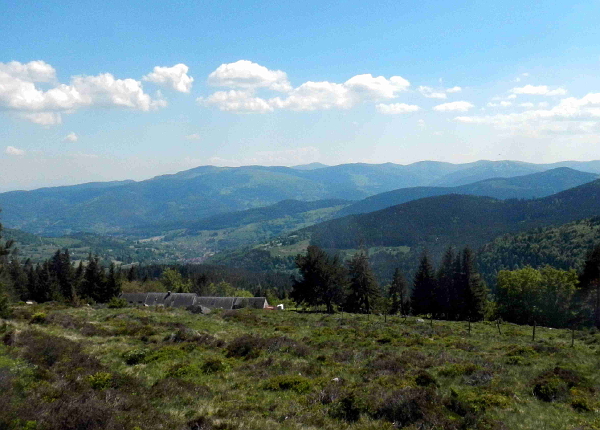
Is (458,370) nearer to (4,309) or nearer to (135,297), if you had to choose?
(4,309)

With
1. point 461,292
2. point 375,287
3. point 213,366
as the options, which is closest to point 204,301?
point 375,287

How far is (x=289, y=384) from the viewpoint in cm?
1434

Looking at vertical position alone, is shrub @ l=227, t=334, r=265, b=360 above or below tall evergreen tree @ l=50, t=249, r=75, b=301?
above

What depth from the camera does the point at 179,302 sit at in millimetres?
76188

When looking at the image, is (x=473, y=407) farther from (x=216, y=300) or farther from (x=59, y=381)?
(x=216, y=300)

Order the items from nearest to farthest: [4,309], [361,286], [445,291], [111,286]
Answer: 1. [4,309]
2. [361,286]
3. [445,291]
4. [111,286]

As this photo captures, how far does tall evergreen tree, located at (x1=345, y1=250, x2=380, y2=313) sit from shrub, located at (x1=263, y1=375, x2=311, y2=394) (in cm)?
4950

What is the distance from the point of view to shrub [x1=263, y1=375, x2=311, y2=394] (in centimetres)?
1401

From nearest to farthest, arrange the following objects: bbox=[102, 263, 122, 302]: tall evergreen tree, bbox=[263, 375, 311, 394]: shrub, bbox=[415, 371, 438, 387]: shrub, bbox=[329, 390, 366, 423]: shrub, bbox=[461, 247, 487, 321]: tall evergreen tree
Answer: bbox=[329, 390, 366, 423]: shrub → bbox=[263, 375, 311, 394]: shrub → bbox=[415, 371, 438, 387]: shrub → bbox=[461, 247, 487, 321]: tall evergreen tree → bbox=[102, 263, 122, 302]: tall evergreen tree

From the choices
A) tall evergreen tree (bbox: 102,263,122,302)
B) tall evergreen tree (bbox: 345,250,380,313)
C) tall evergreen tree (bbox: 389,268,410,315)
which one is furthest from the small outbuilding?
tall evergreen tree (bbox: 389,268,410,315)

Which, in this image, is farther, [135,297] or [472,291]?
[135,297]

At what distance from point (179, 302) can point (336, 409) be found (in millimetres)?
69520

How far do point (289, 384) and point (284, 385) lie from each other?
185mm

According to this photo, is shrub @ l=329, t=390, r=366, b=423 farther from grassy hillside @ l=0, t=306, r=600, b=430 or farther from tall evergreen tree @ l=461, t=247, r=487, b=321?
tall evergreen tree @ l=461, t=247, r=487, b=321
